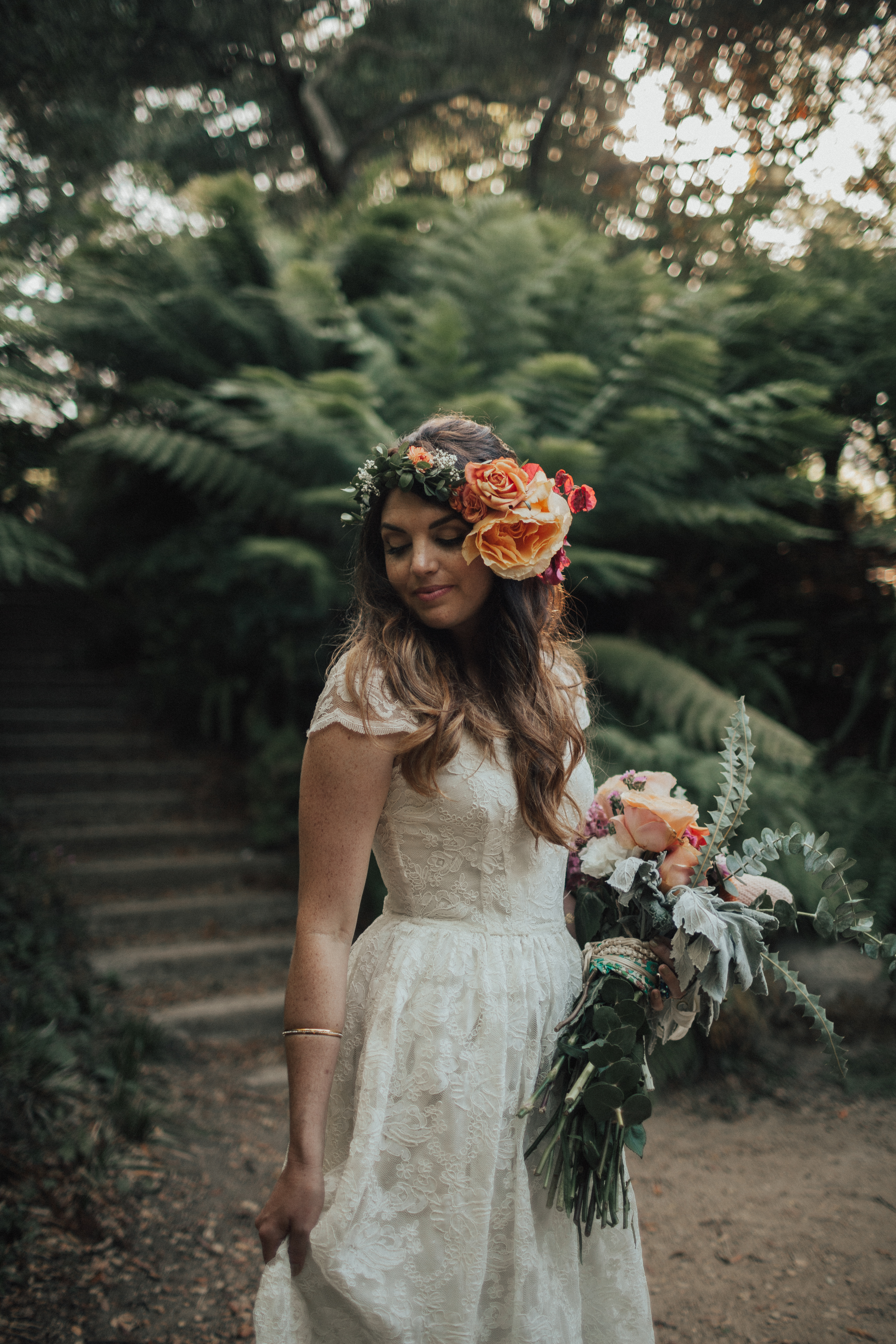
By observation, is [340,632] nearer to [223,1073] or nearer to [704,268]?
[223,1073]

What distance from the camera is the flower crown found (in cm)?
138

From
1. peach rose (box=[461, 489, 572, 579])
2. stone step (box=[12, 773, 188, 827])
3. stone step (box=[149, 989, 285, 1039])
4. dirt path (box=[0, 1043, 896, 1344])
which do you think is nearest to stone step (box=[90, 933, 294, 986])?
stone step (box=[149, 989, 285, 1039])

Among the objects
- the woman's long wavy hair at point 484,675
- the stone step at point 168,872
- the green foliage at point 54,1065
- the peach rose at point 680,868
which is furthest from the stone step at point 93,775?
the peach rose at point 680,868

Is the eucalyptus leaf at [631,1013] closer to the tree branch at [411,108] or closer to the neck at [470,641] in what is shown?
the neck at [470,641]

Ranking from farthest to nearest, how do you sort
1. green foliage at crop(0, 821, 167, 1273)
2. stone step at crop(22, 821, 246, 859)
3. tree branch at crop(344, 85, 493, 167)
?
tree branch at crop(344, 85, 493, 167) < stone step at crop(22, 821, 246, 859) < green foliage at crop(0, 821, 167, 1273)

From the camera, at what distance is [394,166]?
6918mm

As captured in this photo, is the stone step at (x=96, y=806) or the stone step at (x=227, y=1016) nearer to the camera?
the stone step at (x=227, y=1016)

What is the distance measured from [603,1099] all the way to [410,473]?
3.29 ft

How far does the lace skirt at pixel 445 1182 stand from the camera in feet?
3.87

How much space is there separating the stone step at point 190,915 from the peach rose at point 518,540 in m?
3.49

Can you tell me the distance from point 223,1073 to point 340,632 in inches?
105

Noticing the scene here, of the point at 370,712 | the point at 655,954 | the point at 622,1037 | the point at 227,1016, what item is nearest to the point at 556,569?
the point at 370,712

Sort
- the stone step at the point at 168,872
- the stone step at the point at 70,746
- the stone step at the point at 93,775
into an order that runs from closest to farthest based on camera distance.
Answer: the stone step at the point at 168,872, the stone step at the point at 93,775, the stone step at the point at 70,746

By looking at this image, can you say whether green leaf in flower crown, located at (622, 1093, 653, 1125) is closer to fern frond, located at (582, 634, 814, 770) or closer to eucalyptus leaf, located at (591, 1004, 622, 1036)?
eucalyptus leaf, located at (591, 1004, 622, 1036)
